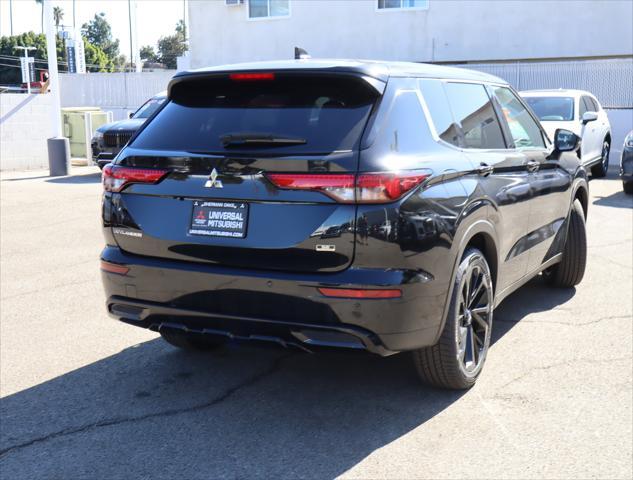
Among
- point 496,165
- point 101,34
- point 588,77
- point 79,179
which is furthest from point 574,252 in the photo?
point 101,34

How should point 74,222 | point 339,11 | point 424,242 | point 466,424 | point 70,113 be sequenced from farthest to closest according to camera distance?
point 339,11, point 70,113, point 74,222, point 466,424, point 424,242

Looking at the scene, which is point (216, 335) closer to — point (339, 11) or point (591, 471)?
point (591, 471)

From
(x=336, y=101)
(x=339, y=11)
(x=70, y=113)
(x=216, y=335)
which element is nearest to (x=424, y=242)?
(x=336, y=101)

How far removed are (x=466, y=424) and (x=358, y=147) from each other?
156 cm

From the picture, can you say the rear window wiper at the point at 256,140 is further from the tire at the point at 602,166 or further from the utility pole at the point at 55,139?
the utility pole at the point at 55,139

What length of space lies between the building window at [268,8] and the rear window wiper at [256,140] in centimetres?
2642

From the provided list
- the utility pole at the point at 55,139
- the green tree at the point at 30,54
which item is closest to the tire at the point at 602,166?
the utility pole at the point at 55,139

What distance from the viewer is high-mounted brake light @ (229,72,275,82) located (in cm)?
394

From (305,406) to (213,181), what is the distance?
1359 mm

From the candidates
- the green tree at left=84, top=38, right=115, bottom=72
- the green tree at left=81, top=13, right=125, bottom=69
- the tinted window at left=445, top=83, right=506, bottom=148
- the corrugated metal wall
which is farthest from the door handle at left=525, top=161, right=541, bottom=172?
the green tree at left=81, top=13, right=125, bottom=69

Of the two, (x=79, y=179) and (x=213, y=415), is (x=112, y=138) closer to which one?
(x=79, y=179)

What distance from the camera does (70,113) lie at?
20812 millimetres

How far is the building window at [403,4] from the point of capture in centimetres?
2675

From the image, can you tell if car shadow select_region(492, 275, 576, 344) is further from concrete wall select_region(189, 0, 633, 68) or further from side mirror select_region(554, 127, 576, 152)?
concrete wall select_region(189, 0, 633, 68)
